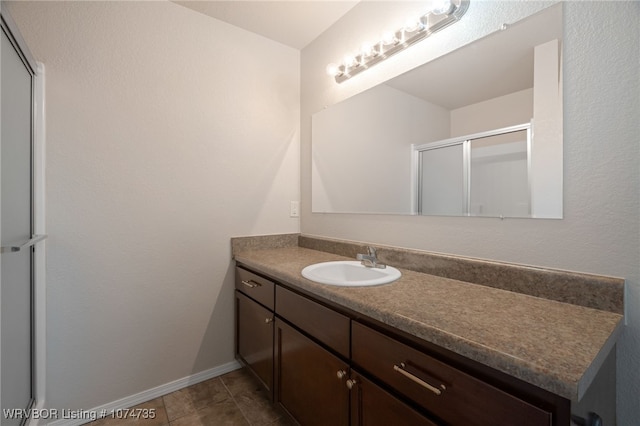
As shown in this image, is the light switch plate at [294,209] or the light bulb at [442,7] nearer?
the light bulb at [442,7]

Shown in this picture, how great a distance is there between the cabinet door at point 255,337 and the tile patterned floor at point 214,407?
17 cm

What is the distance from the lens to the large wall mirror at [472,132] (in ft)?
3.21

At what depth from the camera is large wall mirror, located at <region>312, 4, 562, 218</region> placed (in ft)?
3.21

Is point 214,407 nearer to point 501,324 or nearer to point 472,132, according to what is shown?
point 501,324

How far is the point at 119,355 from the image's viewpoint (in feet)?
5.05

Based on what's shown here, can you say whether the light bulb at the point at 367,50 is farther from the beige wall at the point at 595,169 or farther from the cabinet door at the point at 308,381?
the cabinet door at the point at 308,381

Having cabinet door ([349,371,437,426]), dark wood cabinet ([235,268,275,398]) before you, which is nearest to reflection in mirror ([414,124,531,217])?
cabinet door ([349,371,437,426])

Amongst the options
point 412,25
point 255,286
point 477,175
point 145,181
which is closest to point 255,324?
point 255,286

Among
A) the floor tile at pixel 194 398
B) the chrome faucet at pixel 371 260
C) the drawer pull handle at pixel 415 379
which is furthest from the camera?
the floor tile at pixel 194 398

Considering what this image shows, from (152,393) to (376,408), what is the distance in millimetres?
1454

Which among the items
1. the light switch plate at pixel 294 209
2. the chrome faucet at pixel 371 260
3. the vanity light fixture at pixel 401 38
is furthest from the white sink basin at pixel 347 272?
the vanity light fixture at pixel 401 38

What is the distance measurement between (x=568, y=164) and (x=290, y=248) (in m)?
1.61

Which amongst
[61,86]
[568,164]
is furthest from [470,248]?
[61,86]

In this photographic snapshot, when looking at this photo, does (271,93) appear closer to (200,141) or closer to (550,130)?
(200,141)
